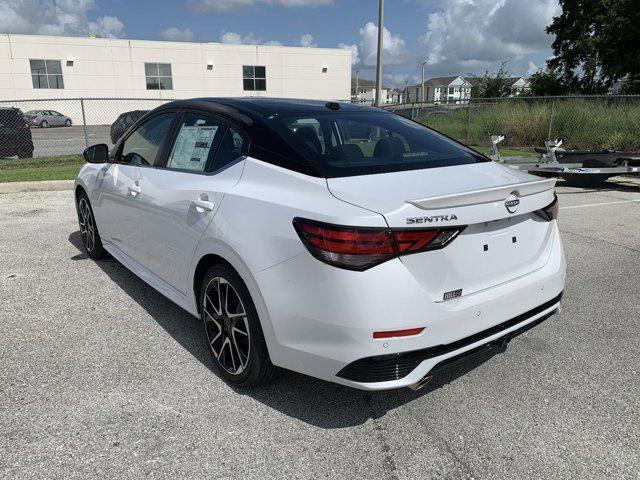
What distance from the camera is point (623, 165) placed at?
388 inches

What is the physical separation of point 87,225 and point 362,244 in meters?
3.99

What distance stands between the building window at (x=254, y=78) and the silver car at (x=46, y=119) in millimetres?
15866

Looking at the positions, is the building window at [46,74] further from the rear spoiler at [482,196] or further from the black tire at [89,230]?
the rear spoiler at [482,196]

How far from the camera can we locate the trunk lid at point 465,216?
2.27 meters

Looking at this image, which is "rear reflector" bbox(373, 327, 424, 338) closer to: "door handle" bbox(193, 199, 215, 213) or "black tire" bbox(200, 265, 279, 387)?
"black tire" bbox(200, 265, 279, 387)

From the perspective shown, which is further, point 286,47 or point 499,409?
point 286,47

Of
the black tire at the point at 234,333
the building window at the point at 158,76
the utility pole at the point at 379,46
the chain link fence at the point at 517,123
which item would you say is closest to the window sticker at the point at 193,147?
the black tire at the point at 234,333

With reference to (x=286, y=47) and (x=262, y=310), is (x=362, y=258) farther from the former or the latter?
(x=286, y=47)

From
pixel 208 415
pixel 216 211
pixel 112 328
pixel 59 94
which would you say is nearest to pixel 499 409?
pixel 208 415

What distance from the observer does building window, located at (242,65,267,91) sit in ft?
156

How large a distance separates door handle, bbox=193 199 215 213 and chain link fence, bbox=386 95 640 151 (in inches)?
536

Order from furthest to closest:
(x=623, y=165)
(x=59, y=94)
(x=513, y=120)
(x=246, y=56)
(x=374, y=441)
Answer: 1. (x=246, y=56)
2. (x=59, y=94)
3. (x=513, y=120)
4. (x=623, y=165)
5. (x=374, y=441)

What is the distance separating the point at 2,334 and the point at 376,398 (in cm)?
267

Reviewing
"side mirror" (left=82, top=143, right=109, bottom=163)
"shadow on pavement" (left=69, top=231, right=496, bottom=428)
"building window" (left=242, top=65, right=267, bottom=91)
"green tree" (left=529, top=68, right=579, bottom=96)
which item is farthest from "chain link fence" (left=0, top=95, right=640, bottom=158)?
"building window" (left=242, top=65, right=267, bottom=91)
